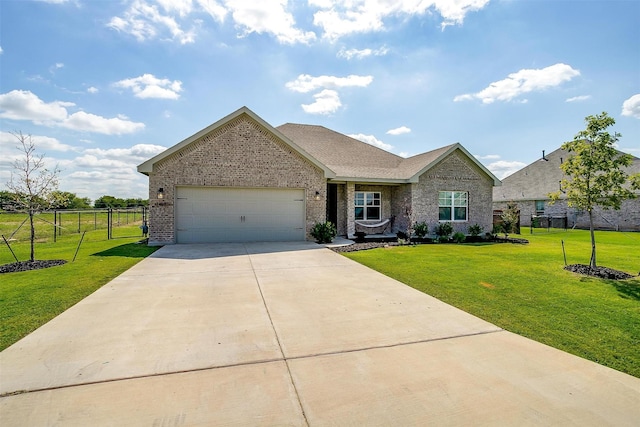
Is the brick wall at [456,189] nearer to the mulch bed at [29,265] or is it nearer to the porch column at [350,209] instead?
the porch column at [350,209]

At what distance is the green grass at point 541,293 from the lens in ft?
12.7

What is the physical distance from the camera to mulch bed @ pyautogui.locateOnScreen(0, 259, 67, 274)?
7.74 metres

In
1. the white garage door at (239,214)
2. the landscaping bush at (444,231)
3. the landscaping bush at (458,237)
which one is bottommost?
the landscaping bush at (458,237)

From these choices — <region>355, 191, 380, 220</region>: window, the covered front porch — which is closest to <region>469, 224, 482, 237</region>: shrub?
the covered front porch

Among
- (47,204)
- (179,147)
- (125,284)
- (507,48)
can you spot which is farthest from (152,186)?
(507,48)

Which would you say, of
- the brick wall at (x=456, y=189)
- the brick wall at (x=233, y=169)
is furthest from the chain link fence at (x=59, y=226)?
the brick wall at (x=456, y=189)

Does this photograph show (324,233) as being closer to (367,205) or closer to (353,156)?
(367,205)

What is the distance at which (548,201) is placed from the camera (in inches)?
830

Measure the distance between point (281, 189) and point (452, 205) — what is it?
9.38 meters

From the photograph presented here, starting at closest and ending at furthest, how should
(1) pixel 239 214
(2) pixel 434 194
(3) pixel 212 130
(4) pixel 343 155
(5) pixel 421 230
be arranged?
(3) pixel 212 130 < (1) pixel 239 214 < (5) pixel 421 230 < (2) pixel 434 194 < (4) pixel 343 155

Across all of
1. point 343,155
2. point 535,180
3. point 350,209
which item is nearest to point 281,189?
point 350,209

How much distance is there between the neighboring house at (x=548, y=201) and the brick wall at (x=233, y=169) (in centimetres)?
1651

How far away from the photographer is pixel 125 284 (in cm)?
631

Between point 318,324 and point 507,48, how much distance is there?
1273cm
